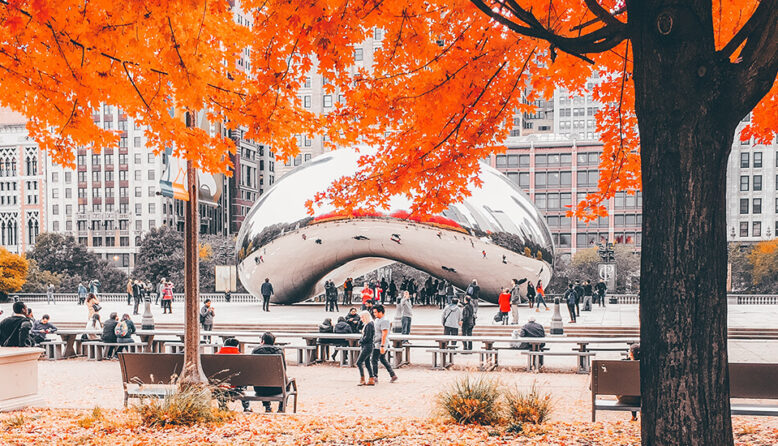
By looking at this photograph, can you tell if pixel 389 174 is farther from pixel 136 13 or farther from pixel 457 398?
pixel 136 13

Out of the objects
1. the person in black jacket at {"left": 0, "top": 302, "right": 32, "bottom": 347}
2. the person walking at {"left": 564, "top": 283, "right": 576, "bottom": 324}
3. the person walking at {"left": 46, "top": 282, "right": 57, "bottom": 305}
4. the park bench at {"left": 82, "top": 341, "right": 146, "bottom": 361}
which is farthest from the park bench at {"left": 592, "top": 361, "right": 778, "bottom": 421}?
the person walking at {"left": 46, "top": 282, "right": 57, "bottom": 305}

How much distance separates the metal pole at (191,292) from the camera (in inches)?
367

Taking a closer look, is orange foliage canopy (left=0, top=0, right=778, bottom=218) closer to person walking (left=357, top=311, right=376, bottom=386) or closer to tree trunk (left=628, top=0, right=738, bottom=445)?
tree trunk (left=628, top=0, right=738, bottom=445)

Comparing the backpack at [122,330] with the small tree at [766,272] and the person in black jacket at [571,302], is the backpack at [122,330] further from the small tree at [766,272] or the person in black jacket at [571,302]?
the small tree at [766,272]

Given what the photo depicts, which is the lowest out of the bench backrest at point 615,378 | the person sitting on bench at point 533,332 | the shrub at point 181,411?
the person sitting on bench at point 533,332

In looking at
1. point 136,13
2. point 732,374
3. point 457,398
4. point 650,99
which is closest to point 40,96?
point 136,13

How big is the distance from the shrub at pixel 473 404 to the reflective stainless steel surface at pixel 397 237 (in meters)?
19.9

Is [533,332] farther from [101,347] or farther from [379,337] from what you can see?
[101,347]

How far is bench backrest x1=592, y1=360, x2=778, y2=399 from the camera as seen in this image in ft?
28.0

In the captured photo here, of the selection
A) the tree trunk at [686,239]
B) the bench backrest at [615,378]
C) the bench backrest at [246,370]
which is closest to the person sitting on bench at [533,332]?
the bench backrest at [615,378]

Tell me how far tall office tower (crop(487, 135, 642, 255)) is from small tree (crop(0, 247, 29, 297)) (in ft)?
196

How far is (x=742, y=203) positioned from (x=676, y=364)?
9683 centimetres

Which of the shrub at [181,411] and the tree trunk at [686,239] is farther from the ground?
the tree trunk at [686,239]

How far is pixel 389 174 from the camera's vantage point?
909 centimetres
